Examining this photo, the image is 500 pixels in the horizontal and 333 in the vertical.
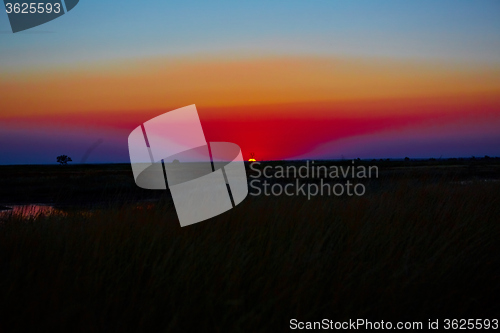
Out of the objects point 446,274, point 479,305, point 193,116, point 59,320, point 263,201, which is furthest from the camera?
point 263,201

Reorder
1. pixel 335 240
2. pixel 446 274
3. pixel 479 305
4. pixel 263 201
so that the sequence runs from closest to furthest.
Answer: pixel 479 305
pixel 446 274
pixel 335 240
pixel 263 201

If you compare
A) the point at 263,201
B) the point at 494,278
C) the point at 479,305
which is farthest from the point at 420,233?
the point at 263,201

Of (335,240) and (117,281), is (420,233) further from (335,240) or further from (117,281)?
(117,281)

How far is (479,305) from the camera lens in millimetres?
3389

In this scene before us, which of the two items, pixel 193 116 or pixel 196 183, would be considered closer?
pixel 193 116

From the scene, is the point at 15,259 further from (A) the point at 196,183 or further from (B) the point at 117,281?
(A) the point at 196,183

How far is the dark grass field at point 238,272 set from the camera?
2.88 meters

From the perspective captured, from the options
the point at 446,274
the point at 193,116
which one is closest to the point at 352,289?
the point at 446,274

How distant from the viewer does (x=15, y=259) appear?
348 centimetres

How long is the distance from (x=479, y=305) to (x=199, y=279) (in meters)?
2.17

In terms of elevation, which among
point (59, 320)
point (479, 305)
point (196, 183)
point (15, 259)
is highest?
point (196, 183)

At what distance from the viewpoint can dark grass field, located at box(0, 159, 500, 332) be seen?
288cm

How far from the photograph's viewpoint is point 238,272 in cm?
334

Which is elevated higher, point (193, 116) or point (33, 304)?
point (193, 116)
